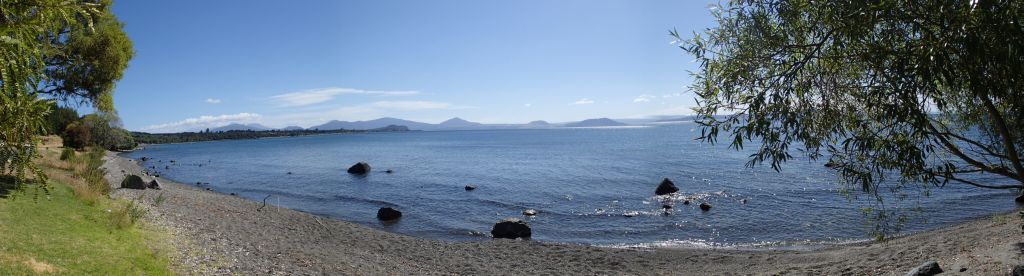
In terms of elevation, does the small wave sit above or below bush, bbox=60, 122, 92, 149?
below

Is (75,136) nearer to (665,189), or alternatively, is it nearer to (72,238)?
(72,238)

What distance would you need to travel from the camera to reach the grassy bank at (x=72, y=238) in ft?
35.5

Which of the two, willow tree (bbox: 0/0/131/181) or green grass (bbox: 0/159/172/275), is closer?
willow tree (bbox: 0/0/131/181)

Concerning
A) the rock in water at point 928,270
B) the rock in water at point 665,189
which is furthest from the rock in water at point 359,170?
the rock in water at point 928,270

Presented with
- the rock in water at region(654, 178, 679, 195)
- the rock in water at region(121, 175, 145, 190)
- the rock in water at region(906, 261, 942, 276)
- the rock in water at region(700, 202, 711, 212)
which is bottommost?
the rock in water at region(700, 202, 711, 212)

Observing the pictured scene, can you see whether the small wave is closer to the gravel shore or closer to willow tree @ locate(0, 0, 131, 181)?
the gravel shore

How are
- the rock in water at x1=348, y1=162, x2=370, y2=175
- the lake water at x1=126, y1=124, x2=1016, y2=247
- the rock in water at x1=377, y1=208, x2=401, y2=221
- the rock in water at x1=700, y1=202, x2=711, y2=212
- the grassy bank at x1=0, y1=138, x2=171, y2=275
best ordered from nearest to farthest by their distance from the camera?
the grassy bank at x1=0, y1=138, x2=171, y2=275, the lake water at x1=126, y1=124, x2=1016, y2=247, the rock in water at x1=377, y1=208, x2=401, y2=221, the rock in water at x1=700, y1=202, x2=711, y2=212, the rock in water at x1=348, y1=162, x2=370, y2=175

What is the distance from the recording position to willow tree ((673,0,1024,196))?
5.32 metres

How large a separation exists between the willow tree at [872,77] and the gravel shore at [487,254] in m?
6.17

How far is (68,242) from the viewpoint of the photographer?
12.5 m

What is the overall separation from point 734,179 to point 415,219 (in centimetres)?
3356

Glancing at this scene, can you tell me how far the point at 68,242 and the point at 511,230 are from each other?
1973 cm

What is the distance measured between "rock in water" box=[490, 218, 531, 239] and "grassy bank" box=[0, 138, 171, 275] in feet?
53.6

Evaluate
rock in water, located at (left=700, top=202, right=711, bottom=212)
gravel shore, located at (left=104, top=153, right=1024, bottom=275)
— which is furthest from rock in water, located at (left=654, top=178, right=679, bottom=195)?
gravel shore, located at (left=104, top=153, right=1024, bottom=275)
